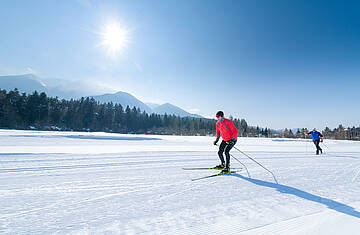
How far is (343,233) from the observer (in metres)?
1.96

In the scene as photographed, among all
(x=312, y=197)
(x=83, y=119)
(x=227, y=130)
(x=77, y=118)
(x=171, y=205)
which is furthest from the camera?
(x=83, y=119)

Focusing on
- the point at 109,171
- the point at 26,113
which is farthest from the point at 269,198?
the point at 26,113

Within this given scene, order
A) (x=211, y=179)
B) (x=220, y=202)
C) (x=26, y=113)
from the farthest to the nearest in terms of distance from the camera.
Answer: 1. (x=26, y=113)
2. (x=211, y=179)
3. (x=220, y=202)

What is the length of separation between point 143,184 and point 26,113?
70817 mm

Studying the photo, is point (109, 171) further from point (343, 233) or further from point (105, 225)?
point (343, 233)

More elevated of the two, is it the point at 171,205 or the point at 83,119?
the point at 83,119

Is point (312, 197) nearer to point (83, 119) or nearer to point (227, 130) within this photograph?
point (227, 130)

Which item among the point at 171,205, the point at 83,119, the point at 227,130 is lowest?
the point at 171,205

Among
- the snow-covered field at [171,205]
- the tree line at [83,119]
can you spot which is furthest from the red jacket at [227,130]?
the tree line at [83,119]

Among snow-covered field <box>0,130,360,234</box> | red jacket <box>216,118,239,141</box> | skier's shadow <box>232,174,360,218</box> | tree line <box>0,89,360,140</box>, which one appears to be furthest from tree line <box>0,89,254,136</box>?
skier's shadow <box>232,174,360,218</box>

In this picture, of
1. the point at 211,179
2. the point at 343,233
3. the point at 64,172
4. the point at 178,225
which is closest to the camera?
the point at 343,233

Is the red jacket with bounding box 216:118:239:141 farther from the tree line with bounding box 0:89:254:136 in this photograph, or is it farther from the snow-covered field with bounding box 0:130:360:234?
the tree line with bounding box 0:89:254:136

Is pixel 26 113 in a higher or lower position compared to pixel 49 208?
higher

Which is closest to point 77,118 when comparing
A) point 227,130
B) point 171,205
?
point 227,130
